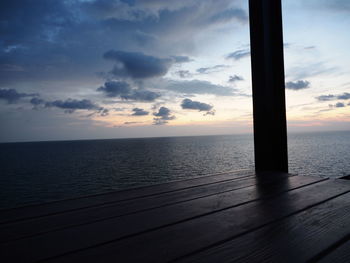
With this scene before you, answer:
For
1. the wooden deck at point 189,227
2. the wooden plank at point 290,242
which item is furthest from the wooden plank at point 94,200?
the wooden plank at point 290,242

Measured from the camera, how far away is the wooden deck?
30.6 inches

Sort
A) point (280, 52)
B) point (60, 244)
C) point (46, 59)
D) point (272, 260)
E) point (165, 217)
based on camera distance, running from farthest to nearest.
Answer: point (46, 59)
point (280, 52)
point (165, 217)
point (60, 244)
point (272, 260)

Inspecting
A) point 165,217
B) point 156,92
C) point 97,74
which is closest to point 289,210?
point 165,217

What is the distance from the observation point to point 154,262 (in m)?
0.72

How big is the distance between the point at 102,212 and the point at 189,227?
0.58m

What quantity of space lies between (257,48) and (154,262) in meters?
2.21

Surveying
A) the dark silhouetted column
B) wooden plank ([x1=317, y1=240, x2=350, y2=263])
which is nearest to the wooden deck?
wooden plank ([x1=317, y1=240, x2=350, y2=263])

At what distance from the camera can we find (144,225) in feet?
3.51

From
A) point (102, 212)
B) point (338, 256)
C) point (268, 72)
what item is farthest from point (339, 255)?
point (268, 72)

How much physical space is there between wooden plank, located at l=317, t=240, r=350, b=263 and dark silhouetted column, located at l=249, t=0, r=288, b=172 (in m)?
1.56

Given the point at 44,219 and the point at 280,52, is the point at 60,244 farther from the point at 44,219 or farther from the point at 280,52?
the point at 280,52

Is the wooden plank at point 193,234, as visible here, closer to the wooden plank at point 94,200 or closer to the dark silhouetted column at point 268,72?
the wooden plank at point 94,200

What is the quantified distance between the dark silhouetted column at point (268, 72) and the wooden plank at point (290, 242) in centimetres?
122

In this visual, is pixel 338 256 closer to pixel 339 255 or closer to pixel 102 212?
pixel 339 255
